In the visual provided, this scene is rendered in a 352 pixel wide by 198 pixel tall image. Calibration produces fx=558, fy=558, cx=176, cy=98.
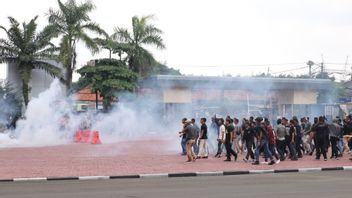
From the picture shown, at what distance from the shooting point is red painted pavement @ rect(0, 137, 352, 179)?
54.8 ft

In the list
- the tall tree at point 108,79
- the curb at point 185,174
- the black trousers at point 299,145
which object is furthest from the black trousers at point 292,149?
the tall tree at point 108,79

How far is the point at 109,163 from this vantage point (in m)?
19.3

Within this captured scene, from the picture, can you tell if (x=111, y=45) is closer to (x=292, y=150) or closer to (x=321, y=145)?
(x=292, y=150)

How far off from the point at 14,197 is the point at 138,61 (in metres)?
31.7

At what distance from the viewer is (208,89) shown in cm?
3231

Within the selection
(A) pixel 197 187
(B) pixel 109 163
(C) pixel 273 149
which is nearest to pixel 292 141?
(C) pixel 273 149

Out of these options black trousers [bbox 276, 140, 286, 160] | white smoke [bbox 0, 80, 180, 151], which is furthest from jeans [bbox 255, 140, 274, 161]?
white smoke [bbox 0, 80, 180, 151]

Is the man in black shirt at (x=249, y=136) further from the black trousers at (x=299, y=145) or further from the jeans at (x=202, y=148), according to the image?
the black trousers at (x=299, y=145)

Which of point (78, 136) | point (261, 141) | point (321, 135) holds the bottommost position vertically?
point (78, 136)

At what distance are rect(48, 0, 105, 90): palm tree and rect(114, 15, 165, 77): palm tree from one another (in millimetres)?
3062

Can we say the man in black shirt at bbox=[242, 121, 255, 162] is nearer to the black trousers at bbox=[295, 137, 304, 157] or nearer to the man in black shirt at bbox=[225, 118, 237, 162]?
the man in black shirt at bbox=[225, 118, 237, 162]

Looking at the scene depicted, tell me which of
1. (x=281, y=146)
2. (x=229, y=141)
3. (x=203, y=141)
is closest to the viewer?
(x=229, y=141)

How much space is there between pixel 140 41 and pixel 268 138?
24895 mm

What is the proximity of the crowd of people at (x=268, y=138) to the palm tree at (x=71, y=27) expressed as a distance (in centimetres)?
1817
